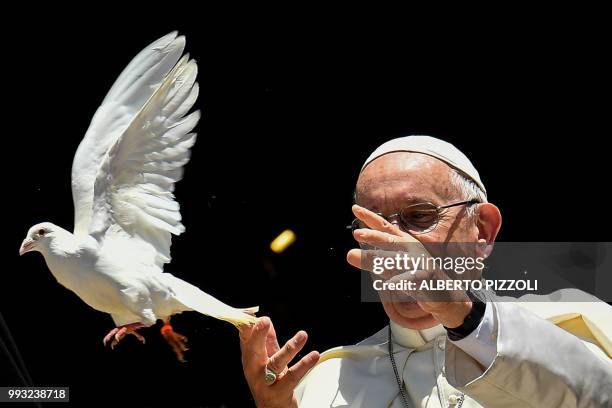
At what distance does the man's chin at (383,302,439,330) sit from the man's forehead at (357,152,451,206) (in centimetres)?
31

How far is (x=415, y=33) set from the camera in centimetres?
414

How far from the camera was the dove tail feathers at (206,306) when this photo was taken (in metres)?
2.84

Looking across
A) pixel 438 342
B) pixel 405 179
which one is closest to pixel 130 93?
pixel 405 179

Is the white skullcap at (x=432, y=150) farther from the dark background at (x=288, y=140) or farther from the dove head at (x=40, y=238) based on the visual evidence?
the dark background at (x=288, y=140)

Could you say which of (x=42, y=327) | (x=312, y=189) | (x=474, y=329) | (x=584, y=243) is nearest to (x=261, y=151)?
(x=312, y=189)

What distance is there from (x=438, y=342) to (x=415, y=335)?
80 millimetres

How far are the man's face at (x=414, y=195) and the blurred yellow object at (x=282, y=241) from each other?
51.3 inches

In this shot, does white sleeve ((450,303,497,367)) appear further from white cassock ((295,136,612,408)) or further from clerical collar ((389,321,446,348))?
clerical collar ((389,321,446,348))

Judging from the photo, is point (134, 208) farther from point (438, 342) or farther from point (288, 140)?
point (288, 140)

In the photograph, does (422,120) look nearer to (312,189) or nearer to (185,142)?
(312,189)

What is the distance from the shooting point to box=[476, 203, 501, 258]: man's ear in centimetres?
289

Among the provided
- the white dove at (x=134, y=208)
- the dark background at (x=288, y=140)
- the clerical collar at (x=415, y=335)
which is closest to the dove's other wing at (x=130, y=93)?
the white dove at (x=134, y=208)

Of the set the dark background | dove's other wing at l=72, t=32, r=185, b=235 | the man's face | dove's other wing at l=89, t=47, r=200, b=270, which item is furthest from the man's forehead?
the dark background

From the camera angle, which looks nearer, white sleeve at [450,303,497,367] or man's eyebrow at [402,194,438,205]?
white sleeve at [450,303,497,367]
